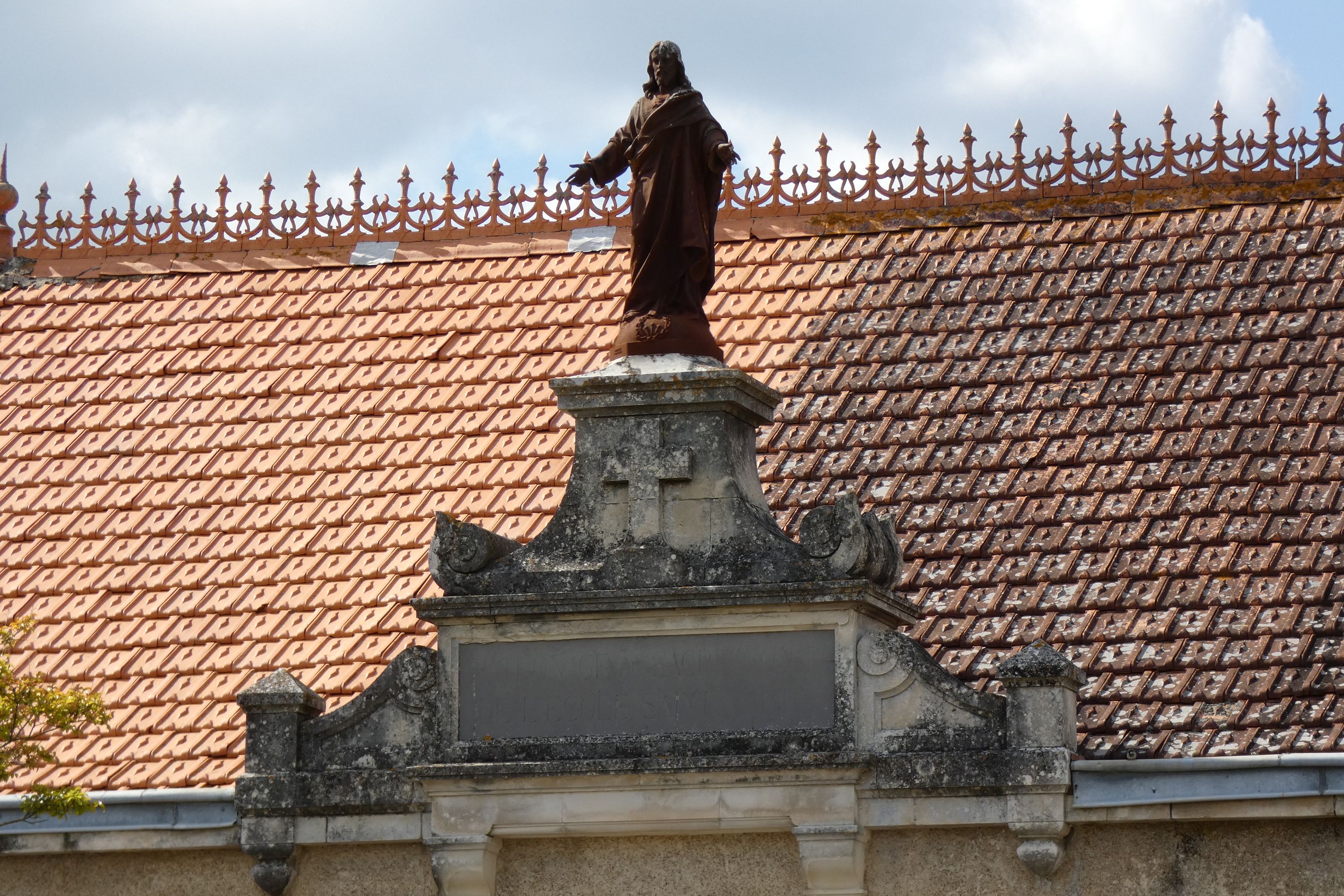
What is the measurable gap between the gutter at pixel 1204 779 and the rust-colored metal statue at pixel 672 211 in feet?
10.9

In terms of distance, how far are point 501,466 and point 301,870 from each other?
347cm

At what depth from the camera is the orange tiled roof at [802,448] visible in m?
13.8

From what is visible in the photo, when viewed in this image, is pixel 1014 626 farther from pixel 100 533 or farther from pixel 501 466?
pixel 100 533

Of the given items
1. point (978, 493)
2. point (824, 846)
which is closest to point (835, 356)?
point (978, 493)

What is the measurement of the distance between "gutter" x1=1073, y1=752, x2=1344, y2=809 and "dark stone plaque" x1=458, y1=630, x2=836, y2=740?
1.46 metres

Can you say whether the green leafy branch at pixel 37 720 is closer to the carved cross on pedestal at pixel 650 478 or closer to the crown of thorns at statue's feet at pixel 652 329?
the carved cross on pedestal at pixel 650 478

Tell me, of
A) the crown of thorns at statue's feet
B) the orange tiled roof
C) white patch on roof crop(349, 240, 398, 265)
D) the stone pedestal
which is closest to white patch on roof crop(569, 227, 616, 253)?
the orange tiled roof

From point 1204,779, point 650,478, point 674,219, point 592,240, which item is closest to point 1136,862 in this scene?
point 1204,779

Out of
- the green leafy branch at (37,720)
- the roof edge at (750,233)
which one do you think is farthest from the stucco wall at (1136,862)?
the roof edge at (750,233)

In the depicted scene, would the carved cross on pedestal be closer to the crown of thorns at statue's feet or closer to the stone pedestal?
the stone pedestal

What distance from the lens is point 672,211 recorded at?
14000 mm

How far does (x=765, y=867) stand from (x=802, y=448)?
340 cm

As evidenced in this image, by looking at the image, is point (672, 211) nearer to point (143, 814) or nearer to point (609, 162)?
point (609, 162)

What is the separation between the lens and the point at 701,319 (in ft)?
46.1
